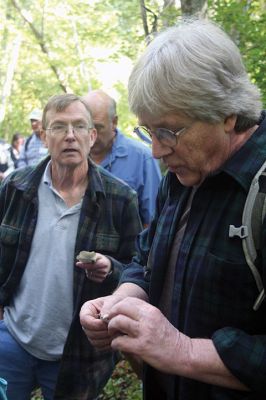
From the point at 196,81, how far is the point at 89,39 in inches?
448

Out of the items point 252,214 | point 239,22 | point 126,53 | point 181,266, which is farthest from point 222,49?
point 126,53

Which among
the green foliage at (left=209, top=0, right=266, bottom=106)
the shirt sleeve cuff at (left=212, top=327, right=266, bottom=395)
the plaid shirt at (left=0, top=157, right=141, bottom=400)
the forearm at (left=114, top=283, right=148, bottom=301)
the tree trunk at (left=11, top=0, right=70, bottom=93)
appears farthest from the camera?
the tree trunk at (left=11, top=0, right=70, bottom=93)

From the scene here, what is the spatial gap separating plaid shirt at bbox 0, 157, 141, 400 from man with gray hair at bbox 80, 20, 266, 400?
1.17m

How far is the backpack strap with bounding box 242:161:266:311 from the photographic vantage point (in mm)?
1627

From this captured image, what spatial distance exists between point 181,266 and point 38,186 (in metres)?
1.57

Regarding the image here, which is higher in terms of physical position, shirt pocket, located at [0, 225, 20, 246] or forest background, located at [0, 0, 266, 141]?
forest background, located at [0, 0, 266, 141]

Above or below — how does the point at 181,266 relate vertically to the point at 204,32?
below

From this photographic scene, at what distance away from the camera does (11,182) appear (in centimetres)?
327

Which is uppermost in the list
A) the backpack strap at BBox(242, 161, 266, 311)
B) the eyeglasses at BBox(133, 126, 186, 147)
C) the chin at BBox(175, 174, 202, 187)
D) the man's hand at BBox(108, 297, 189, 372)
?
the eyeglasses at BBox(133, 126, 186, 147)

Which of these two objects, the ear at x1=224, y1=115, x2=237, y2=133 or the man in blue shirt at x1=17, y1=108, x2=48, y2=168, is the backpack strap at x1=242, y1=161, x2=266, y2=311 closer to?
the ear at x1=224, y1=115, x2=237, y2=133

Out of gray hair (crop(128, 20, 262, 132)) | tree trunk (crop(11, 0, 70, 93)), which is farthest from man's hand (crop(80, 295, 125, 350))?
tree trunk (crop(11, 0, 70, 93))

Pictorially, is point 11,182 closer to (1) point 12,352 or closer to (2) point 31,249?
(2) point 31,249

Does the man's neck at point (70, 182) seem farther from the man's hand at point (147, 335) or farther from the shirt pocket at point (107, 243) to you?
the man's hand at point (147, 335)

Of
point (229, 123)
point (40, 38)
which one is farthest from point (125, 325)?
point (40, 38)
